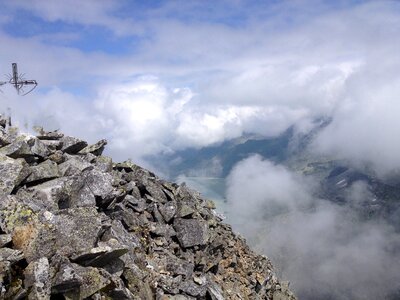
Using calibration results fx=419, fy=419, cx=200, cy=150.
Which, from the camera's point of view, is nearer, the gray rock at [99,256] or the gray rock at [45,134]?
the gray rock at [99,256]

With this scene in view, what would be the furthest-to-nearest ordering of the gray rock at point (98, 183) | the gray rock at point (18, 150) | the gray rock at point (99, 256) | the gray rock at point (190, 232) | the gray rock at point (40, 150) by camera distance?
the gray rock at point (190, 232) → the gray rock at point (40, 150) → the gray rock at point (98, 183) → the gray rock at point (18, 150) → the gray rock at point (99, 256)

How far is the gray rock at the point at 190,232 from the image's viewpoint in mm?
34619

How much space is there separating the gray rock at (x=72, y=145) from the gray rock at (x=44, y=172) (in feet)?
21.3

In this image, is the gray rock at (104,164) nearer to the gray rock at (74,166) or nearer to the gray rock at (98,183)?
the gray rock at (74,166)

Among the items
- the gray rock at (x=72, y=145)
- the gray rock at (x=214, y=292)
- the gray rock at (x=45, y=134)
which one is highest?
the gray rock at (x=45, y=134)

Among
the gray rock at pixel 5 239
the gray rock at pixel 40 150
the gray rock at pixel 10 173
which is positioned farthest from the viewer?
the gray rock at pixel 40 150

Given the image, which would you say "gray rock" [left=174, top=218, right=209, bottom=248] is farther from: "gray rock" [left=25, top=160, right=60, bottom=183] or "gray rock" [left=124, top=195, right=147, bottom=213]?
"gray rock" [left=25, top=160, right=60, bottom=183]

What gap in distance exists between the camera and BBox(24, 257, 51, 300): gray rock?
16828 millimetres

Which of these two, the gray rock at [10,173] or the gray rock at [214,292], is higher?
the gray rock at [10,173]

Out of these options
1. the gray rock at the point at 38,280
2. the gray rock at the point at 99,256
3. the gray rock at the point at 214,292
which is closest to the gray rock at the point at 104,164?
Answer: the gray rock at the point at 214,292

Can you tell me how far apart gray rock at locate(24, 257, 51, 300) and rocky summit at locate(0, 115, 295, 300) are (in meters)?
0.04

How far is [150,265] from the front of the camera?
2753cm

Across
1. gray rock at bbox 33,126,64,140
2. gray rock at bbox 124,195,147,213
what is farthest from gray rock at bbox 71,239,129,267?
gray rock at bbox 33,126,64,140

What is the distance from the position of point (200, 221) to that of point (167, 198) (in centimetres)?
381
